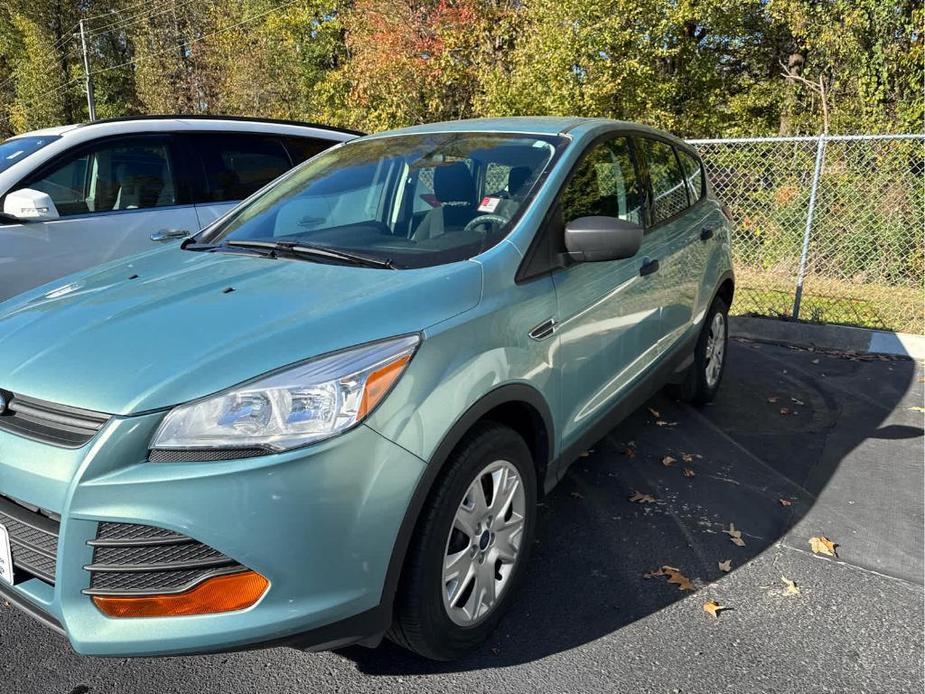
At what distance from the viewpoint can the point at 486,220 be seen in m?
2.65

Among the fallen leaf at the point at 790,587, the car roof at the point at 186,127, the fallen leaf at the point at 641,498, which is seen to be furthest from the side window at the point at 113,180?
the fallen leaf at the point at 790,587

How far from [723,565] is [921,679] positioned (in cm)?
78

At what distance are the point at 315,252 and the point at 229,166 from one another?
3.08 m

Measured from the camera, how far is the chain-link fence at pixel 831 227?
7.63 m

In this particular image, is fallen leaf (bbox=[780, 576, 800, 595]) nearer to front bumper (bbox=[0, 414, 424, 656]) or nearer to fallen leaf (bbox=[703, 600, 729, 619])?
fallen leaf (bbox=[703, 600, 729, 619])

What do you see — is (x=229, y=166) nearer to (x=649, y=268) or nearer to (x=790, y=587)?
(x=649, y=268)

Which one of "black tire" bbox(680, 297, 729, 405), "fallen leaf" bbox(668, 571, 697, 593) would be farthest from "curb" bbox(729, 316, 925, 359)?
"fallen leaf" bbox(668, 571, 697, 593)

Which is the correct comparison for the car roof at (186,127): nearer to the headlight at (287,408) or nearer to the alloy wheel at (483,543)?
the headlight at (287,408)

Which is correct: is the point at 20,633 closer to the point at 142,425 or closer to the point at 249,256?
the point at 142,425

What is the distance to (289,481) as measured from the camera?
167 centimetres

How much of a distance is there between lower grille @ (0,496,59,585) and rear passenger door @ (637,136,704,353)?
277cm

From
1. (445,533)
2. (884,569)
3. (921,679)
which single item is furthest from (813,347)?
(445,533)

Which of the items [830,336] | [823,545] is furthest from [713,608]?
[830,336]

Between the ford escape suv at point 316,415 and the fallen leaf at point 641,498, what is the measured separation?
74cm
